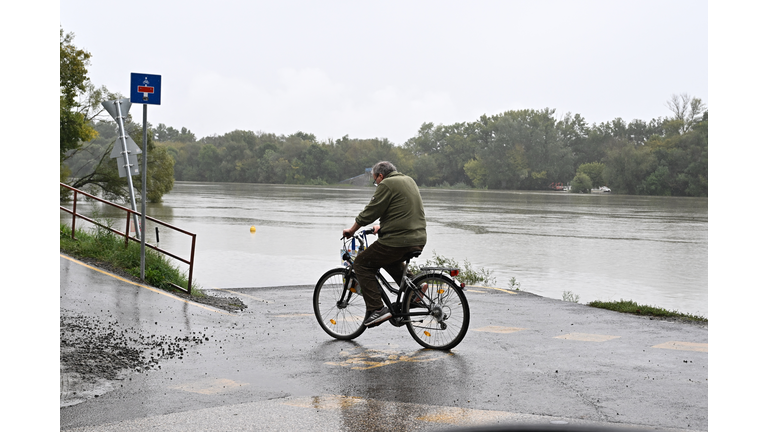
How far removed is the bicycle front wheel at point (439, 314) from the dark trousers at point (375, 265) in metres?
0.26

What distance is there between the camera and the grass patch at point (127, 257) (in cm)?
1139

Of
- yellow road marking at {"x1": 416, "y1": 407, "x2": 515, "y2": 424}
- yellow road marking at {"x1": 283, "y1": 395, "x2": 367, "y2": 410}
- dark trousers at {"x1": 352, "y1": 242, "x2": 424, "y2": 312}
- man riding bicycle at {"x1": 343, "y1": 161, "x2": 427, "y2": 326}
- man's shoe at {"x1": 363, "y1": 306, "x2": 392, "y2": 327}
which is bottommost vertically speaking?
yellow road marking at {"x1": 283, "y1": 395, "x2": 367, "y2": 410}

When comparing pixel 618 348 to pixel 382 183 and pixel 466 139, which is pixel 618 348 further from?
pixel 466 139

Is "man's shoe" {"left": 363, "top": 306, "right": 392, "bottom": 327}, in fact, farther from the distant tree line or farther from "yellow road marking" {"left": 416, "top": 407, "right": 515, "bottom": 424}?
the distant tree line

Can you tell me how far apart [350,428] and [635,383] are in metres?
2.50

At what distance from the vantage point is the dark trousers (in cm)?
714

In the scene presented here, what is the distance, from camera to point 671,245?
30.0 m

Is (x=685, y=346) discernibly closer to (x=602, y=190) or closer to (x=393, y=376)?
(x=393, y=376)

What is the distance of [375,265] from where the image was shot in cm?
730

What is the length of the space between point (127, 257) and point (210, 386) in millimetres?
7012

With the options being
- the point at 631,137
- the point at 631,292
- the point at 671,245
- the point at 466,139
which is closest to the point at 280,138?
the point at 466,139

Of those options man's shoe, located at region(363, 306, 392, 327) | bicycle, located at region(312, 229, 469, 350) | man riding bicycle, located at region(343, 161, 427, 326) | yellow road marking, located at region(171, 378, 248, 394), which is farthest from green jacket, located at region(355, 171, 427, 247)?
yellow road marking, located at region(171, 378, 248, 394)

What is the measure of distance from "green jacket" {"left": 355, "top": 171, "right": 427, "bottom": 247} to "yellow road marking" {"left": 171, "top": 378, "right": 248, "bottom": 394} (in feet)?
6.55

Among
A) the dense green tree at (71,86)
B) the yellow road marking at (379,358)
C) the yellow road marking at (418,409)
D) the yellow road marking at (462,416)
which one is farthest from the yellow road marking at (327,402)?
the dense green tree at (71,86)
